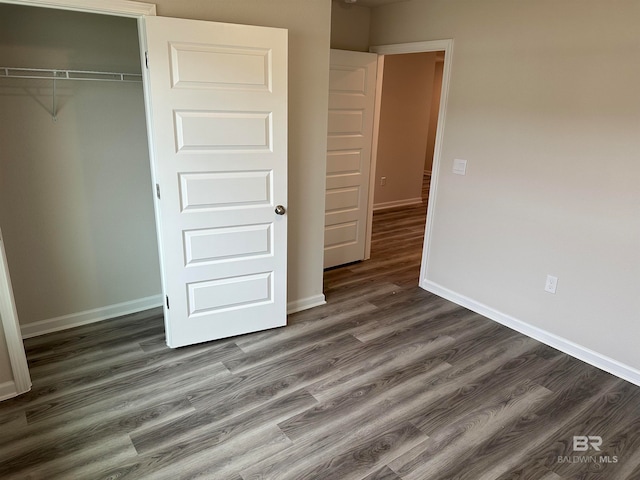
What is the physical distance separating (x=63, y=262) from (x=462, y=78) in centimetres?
335

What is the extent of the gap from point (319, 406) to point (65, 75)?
265 cm

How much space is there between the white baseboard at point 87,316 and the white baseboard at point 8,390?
0.69 metres

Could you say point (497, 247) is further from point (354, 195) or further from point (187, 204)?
point (187, 204)

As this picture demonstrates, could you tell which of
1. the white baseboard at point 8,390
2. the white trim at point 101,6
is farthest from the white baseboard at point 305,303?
the white trim at point 101,6

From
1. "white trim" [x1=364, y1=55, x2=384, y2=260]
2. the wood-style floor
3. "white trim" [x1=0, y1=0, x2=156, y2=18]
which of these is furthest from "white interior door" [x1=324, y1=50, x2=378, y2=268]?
"white trim" [x1=0, y1=0, x2=156, y2=18]

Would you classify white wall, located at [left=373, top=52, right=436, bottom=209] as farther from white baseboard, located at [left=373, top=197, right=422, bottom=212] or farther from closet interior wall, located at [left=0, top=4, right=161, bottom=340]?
closet interior wall, located at [left=0, top=4, right=161, bottom=340]

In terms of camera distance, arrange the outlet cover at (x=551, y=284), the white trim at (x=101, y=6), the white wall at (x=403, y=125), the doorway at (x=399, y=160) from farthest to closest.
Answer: the white wall at (x=403, y=125)
the doorway at (x=399, y=160)
the outlet cover at (x=551, y=284)
the white trim at (x=101, y=6)

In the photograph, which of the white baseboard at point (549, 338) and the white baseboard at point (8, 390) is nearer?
the white baseboard at point (8, 390)

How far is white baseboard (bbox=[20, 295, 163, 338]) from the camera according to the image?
121 inches

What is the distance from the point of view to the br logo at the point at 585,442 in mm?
2215

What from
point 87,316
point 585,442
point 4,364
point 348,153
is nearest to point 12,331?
point 4,364

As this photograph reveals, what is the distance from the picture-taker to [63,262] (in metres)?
3.10

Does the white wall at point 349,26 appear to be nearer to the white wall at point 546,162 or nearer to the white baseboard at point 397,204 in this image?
the white wall at point 546,162

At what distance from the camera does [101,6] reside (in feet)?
7.54
